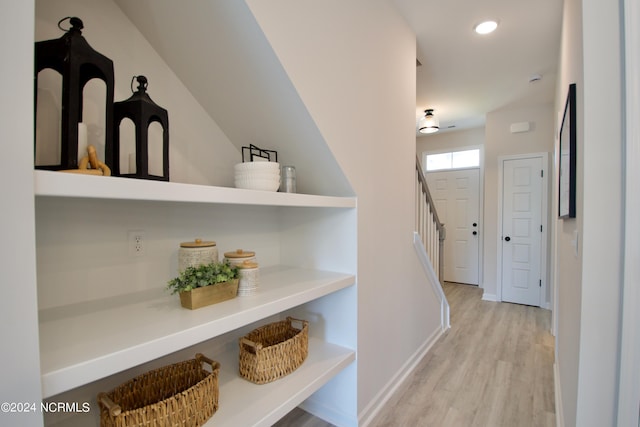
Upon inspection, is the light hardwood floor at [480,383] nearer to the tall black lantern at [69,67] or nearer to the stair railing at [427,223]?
the stair railing at [427,223]

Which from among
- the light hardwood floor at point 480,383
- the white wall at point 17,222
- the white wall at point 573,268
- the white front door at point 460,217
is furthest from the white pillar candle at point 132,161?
the white front door at point 460,217

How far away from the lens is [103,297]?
A: 118 cm

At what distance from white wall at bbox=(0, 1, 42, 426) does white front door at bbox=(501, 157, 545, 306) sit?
192 inches

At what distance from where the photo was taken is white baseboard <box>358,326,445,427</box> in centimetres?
180

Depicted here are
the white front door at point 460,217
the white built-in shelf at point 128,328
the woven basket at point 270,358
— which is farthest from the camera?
the white front door at point 460,217

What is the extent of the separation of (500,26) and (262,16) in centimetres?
226

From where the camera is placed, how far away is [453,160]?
17.6 feet

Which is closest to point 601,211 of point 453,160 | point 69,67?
point 69,67

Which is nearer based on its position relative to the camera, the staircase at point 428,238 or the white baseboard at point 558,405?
the white baseboard at point 558,405

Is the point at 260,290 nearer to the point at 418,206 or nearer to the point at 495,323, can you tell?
the point at 418,206

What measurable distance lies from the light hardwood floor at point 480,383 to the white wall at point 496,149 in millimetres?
1003

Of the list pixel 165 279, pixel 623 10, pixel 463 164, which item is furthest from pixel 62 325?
pixel 463 164

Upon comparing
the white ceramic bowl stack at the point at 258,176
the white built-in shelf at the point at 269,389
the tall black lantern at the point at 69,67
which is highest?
the tall black lantern at the point at 69,67

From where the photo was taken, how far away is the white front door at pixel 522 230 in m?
3.99
